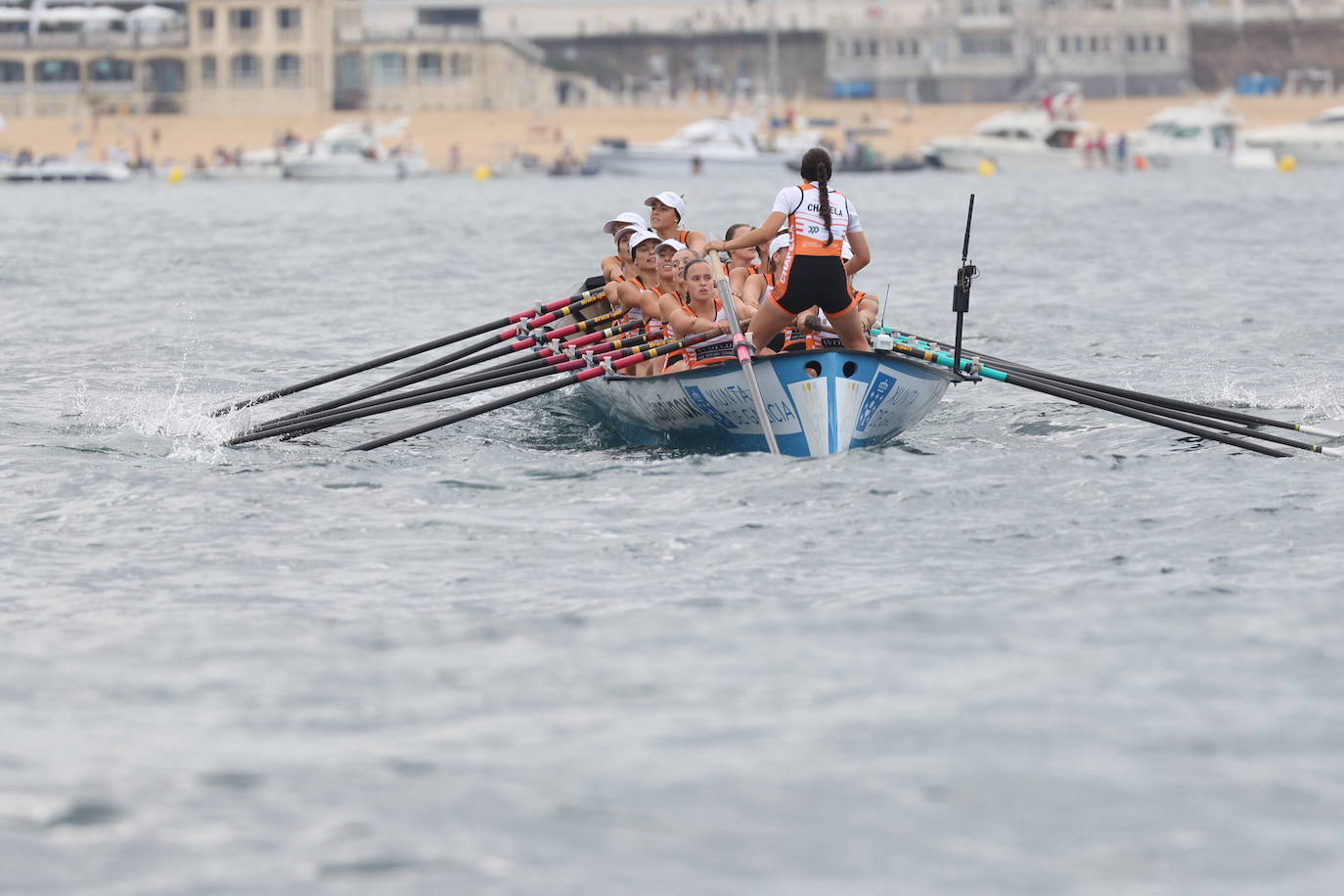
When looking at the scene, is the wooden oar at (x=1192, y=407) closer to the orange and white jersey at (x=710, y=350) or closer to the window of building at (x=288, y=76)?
the orange and white jersey at (x=710, y=350)

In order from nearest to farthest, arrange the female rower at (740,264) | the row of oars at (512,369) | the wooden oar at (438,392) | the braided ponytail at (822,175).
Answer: the braided ponytail at (822,175)
the row of oars at (512,369)
the wooden oar at (438,392)
the female rower at (740,264)

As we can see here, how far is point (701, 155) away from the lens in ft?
268

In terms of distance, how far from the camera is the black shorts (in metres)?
13.3

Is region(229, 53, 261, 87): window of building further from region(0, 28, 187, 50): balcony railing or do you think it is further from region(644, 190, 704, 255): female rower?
region(644, 190, 704, 255): female rower

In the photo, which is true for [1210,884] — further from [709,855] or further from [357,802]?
[357,802]

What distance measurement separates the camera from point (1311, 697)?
8.63m

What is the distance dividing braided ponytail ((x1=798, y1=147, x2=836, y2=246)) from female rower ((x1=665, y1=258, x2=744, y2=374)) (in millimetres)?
1094

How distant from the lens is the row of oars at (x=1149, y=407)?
1399 centimetres

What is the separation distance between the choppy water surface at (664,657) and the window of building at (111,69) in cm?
8789

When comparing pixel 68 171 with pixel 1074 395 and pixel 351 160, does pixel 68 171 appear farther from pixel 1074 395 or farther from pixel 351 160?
pixel 1074 395

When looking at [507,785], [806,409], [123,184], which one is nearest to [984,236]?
[806,409]

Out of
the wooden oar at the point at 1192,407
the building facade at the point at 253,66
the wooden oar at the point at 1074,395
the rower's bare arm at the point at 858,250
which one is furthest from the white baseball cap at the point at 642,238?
the building facade at the point at 253,66

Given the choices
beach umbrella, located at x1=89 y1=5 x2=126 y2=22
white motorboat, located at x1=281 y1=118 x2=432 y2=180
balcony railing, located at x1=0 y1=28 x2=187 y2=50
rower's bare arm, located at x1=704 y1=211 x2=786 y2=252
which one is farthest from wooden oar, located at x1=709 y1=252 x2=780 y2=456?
balcony railing, located at x1=0 y1=28 x2=187 y2=50

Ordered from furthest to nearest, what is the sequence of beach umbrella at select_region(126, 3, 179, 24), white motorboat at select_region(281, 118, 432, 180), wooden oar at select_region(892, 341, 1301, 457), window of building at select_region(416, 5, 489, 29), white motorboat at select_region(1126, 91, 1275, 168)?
window of building at select_region(416, 5, 489, 29), beach umbrella at select_region(126, 3, 179, 24), white motorboat at select_region(1126, 91, 1275, 168), white motorboat at select_region(281, 118, 432, 180), wooden oar at select_region(892, 341, 1301, 457)
